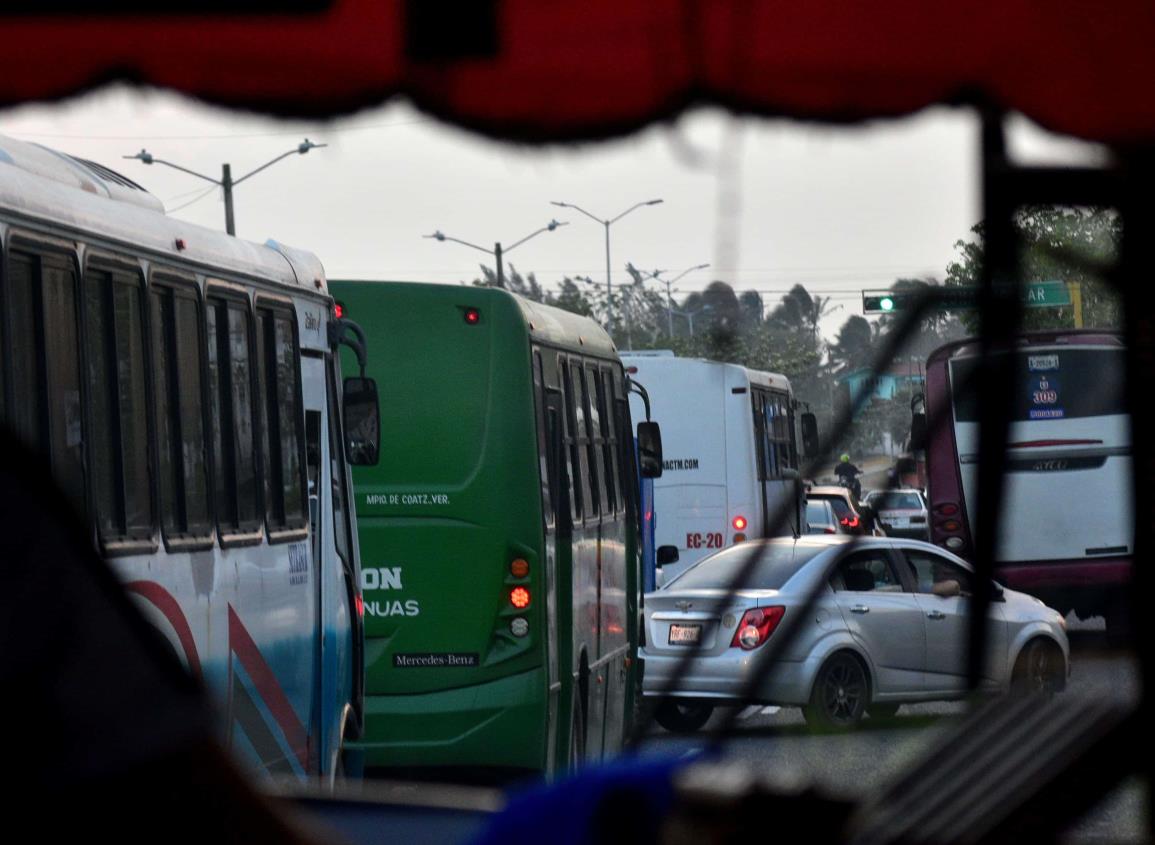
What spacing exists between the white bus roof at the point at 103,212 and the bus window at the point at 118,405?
0.66 ft

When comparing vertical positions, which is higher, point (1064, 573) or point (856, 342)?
point (856, 342)

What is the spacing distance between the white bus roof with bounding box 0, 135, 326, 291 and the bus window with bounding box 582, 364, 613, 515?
3866 mm

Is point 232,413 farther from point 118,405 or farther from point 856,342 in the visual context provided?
point 856,342

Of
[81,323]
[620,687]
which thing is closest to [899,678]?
[81,323]

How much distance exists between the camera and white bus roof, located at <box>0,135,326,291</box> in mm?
6281

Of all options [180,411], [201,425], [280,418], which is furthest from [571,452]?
[180,411]

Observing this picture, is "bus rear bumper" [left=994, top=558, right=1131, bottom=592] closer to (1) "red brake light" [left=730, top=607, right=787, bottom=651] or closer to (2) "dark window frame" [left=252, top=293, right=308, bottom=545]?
(1) "red brake light" [left=730, top=607, right=787, bottom=651]

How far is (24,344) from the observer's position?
20.1 ft

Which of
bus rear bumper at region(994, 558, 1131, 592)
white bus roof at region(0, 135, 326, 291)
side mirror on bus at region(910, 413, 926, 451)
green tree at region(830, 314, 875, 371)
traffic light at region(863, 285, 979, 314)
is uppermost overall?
white bus roof at region(0, 135, 326, 291)

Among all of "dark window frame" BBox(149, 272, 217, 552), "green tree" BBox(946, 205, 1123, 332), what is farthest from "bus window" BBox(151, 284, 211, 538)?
"green tree" BBox(946, 205, 1123, 332)

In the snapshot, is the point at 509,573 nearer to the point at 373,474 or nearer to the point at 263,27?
the point at 373,474

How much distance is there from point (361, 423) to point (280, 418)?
1.14 metres

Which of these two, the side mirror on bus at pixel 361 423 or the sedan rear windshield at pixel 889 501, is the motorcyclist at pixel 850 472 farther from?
the side mirror on bus at pixel 361 423

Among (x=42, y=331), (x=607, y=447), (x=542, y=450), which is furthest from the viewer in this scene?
(x=607, y=447)
